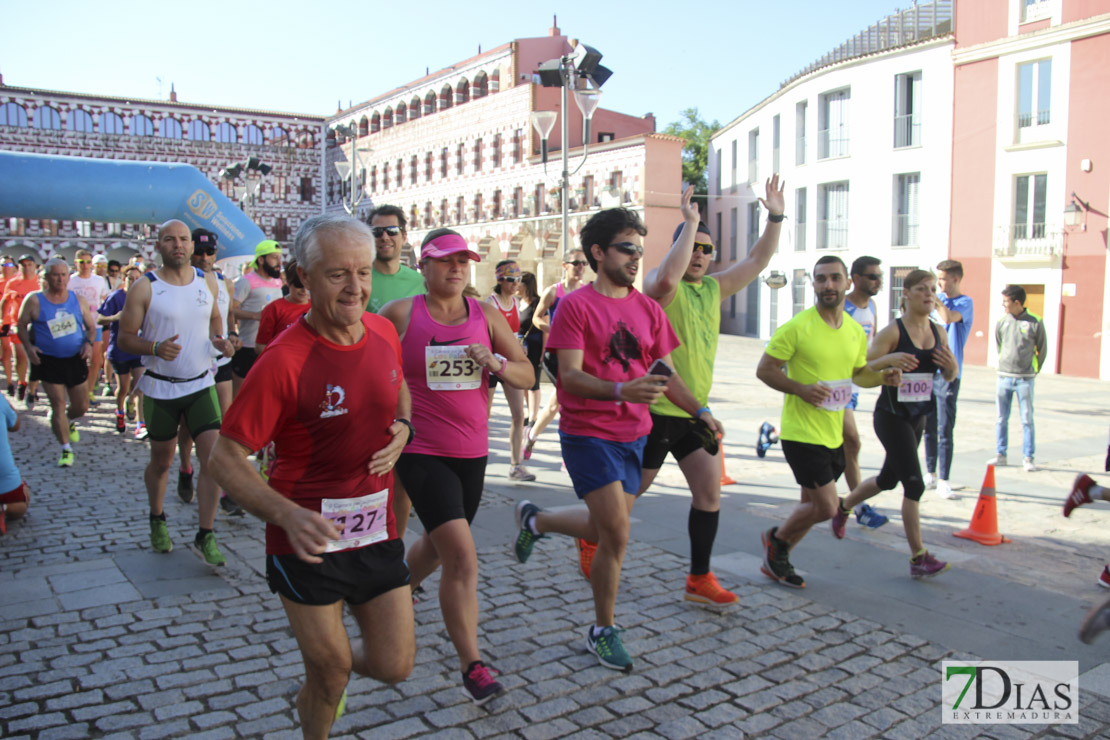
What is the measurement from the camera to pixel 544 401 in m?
14.2

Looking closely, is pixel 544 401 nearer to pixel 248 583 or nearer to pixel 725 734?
pixel 248 583

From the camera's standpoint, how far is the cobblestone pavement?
11.4ft

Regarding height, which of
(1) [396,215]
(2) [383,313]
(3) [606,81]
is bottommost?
(2) [383,313]

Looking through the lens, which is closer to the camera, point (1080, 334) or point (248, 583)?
point (248, 583)

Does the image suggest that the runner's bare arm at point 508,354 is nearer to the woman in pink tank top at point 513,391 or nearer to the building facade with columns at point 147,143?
the woman in pink tank top at point 513,391

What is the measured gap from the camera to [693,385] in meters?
4.86

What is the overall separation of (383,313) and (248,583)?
2128 millimetres

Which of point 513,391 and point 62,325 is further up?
point 62,325

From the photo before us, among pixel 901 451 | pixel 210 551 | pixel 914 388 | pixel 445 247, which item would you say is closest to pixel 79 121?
pixel 210 551

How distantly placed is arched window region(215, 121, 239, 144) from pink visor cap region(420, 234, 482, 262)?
65776mm

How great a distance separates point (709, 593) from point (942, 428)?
4561 millimetres

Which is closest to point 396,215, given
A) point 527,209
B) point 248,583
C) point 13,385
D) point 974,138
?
point 248,583

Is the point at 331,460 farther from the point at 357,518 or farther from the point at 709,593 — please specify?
the point at 709,593

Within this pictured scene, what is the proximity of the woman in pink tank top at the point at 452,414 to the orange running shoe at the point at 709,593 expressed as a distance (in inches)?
53.8
